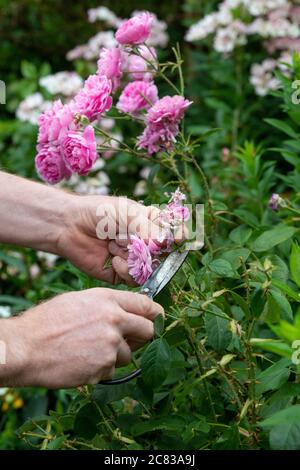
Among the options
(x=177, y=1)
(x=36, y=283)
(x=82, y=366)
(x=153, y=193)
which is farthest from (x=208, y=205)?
(x=177, y=1)

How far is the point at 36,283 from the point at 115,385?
160 cm

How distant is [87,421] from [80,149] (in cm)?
60

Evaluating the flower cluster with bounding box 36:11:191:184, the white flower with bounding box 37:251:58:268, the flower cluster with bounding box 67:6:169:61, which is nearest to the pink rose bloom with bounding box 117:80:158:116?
the flower cluster with bounding box 36:11:191:184

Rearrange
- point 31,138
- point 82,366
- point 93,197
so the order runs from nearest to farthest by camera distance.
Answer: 1. point 82,366
2. point 93,197
3. point 31,138

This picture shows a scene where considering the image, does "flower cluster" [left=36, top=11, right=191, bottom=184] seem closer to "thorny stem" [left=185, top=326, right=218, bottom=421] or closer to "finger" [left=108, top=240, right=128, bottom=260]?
"finger" [left=108, top=240, right=128, bottom=260]

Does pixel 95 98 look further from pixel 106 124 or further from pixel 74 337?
pixel 106 124

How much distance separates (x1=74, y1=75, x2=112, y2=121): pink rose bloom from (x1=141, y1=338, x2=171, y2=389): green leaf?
622 mm

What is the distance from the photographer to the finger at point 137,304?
1526 millimetres

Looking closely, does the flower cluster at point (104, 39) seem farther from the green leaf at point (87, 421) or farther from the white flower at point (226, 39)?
the green leaf at point (87, 421)

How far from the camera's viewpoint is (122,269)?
1.78 metres

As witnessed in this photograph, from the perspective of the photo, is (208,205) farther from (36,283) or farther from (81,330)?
(36,283)

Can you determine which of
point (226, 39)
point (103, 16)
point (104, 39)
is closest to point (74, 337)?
point (226, 39)

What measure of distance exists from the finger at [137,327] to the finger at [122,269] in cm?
24
